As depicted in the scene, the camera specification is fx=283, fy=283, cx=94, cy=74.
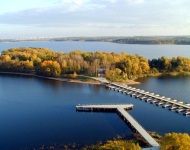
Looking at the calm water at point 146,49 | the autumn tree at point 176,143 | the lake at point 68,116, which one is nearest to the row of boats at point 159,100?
the lake at point 68,116

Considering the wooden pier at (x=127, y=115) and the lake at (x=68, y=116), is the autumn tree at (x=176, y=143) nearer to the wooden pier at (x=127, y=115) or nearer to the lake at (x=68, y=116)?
the wooden pier at (x=127, y=115)

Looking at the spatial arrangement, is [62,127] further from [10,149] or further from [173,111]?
[173,111]

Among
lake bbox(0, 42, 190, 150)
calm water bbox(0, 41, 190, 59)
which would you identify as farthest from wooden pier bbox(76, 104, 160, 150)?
calm water bbox(0, 41, 190, 59)

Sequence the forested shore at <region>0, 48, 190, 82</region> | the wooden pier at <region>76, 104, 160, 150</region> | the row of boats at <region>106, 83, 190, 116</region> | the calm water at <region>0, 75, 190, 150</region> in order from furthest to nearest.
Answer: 1. the forested shore at <region>0, 48, 190, 82</region>
2. the row of boats at <region>106, 83, 190, 116</region>
3. the calm water at <region>0, 75, 190, 150</region>
4. the wooden pier at <region>76, 104, 160, 150</region>

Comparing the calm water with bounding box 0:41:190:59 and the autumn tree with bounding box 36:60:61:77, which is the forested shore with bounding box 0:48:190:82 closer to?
the autumn tree with bounding box 36:60:61:77

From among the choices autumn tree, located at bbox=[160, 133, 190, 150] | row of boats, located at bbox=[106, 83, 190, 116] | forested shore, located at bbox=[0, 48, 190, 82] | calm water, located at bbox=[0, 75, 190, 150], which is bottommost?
calm water, located at bbox=[0, 75, 190, 150]

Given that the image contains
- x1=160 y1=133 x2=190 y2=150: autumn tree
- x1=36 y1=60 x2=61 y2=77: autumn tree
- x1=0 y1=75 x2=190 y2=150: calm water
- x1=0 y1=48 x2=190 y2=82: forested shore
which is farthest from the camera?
x1=36 y1=60 x2=61 y2=77: autumn tree
